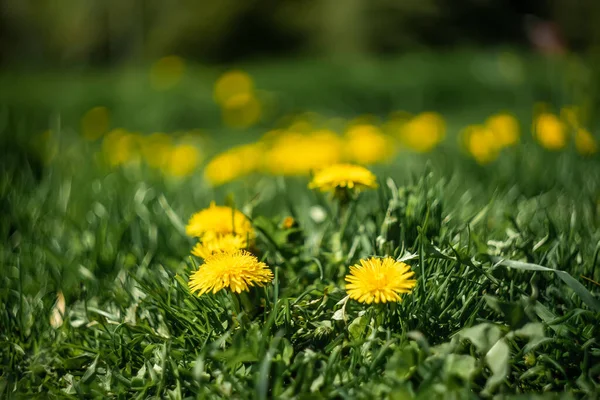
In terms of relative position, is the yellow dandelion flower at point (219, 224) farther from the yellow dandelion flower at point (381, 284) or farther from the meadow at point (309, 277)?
the yellow dandelion flower at point (381, 284)

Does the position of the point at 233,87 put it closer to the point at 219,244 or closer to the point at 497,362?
the point at 219,244

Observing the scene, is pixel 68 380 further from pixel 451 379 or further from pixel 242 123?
pixel 242 123

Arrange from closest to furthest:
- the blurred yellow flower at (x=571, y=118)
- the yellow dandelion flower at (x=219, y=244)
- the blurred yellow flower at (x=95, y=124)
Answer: the yellow dandelion flower at (x=219, y=244)
the blurred yellow flower at (x=571, y=118)
the blurred yellow flower at (x=95, y=124)

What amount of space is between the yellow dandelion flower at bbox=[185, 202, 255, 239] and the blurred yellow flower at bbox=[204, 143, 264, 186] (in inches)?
34.9

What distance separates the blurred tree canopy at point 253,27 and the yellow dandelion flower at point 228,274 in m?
8.80

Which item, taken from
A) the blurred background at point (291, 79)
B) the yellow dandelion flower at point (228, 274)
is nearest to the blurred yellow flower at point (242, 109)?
the blurred background at point (291, 79)

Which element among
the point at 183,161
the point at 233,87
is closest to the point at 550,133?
the point at 183,161

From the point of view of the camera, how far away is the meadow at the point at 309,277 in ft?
3.45

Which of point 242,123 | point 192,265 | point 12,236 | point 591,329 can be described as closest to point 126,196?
point 12,236

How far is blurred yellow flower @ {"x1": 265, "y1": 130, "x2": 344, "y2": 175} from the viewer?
8.12ft

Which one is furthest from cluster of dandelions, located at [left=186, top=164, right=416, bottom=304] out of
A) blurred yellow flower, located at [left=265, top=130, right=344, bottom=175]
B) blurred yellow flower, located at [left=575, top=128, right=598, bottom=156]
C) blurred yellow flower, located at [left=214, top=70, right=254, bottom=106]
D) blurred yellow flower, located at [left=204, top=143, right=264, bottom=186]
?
blurred yellow flower, located at [left=214, top=70, right=254, bottom=106]

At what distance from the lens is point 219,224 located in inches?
53.1

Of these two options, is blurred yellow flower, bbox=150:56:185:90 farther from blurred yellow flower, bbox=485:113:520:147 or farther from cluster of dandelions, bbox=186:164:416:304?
cluster of dandelions, bbox=186:164:416:304

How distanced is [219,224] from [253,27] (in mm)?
14219
